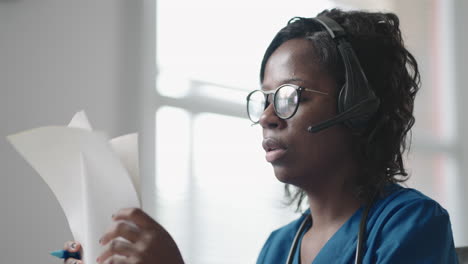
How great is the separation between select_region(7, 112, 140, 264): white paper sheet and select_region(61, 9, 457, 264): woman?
0.38 metres

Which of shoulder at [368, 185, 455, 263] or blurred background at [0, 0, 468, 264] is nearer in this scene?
shoulder at [368, 185, 455, 263]

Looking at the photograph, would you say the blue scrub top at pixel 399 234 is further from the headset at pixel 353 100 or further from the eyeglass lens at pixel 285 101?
the eyeglass lens at pixel 285 101

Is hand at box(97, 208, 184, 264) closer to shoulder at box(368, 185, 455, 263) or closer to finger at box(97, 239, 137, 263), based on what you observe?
finger at box(97, 239, 137, 263)

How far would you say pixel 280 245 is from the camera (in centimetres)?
136

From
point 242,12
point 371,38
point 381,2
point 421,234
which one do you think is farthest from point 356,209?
point 381,2

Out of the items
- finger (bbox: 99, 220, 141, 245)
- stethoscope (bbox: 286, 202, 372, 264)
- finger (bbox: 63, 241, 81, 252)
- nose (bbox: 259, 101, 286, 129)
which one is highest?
nose (bbox: 259, 101, 286, 129)

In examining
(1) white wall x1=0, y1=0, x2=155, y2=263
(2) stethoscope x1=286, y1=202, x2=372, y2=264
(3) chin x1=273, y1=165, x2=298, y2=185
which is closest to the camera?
(2) stethoscope x1=286, y1=202, x2=372, y2=264

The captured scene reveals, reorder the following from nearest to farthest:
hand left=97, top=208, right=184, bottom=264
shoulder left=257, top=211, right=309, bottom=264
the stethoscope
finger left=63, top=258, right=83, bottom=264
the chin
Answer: hand left=97, top=208, right=184, bottom=264
finger left=63, top=258, right=83, bottom=264
the stethoscope
the chin
shoulder left=257, top=211, right=309, bottom=264

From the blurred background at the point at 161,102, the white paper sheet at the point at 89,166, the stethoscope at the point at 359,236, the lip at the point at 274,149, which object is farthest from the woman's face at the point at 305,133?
the blurred background at the point at 161,102

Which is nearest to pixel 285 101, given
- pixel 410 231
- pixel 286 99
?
pixel 286 99

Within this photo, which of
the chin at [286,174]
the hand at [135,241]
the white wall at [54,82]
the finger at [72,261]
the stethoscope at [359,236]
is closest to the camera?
the hand at [135,241]

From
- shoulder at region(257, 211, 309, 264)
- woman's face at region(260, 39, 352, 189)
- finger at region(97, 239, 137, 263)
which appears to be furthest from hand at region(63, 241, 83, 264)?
shoulder at region(257, 211, 309, 264)

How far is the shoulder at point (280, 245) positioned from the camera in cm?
134

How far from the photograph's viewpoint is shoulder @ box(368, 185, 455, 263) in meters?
0.98
